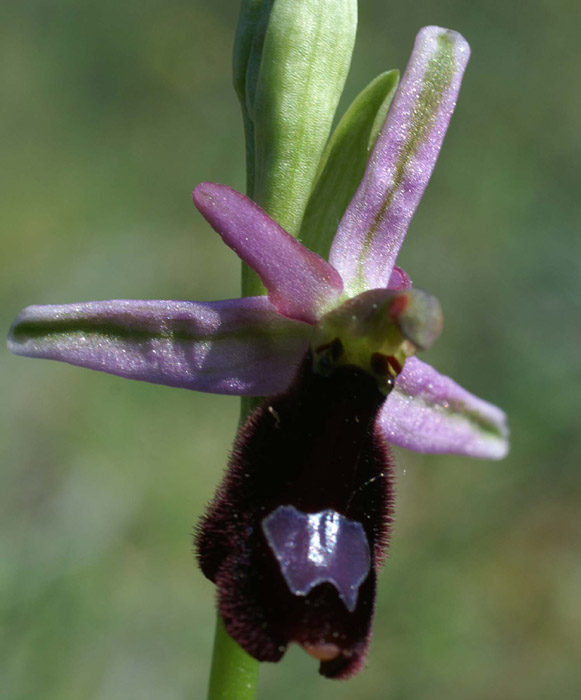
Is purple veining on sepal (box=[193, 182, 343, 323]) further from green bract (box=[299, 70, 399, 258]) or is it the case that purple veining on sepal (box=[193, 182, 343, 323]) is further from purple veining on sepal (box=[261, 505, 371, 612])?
purple veining on sepal (box=[261, 505, 371, 612])

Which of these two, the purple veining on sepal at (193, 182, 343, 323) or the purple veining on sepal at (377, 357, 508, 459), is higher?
the purple veining on sepal at (193, 182, 343, 323)

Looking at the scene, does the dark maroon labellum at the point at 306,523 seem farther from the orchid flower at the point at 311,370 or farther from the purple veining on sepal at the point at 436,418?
the purple veining on sepal at the point at 436,418

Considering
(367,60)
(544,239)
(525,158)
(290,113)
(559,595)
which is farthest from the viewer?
(367,60)

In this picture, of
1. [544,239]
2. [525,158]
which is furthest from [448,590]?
[525,158]

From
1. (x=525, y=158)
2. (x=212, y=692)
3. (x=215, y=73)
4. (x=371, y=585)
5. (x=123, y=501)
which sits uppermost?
(x=215, y=73)

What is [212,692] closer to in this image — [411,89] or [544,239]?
[411,89]

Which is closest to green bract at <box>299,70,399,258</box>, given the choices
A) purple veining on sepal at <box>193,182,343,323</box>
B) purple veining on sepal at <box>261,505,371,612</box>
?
purple veining on sepal at <box>193,182,343,323</box>
